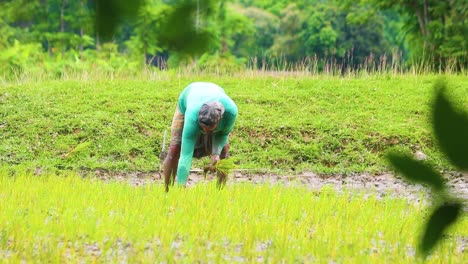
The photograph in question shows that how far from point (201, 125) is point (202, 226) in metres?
0.95

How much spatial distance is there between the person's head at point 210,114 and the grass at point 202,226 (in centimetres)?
61

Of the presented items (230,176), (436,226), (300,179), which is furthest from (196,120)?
(436,226)

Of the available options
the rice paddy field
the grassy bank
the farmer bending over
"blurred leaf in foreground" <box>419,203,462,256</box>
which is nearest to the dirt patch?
the rice paddy field

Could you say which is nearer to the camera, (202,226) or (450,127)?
(450,127)

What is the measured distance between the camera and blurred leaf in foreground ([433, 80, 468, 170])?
947 millimetres

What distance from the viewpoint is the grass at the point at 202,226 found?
13.9 ft

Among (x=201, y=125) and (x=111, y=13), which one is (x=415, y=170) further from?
(x=201, y=125)

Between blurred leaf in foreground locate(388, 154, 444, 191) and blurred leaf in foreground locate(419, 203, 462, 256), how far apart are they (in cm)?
6

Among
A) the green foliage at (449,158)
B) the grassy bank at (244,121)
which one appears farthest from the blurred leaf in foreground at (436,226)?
the grassy bank at (244,121)

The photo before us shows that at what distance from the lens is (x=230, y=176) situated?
872 cm

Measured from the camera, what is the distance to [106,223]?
15.9 ft

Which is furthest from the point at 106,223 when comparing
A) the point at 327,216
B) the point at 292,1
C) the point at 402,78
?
the point at 402,78

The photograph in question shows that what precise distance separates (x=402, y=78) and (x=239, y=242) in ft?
27.1

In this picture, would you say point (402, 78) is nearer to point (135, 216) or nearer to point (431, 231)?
point (135, 216)
